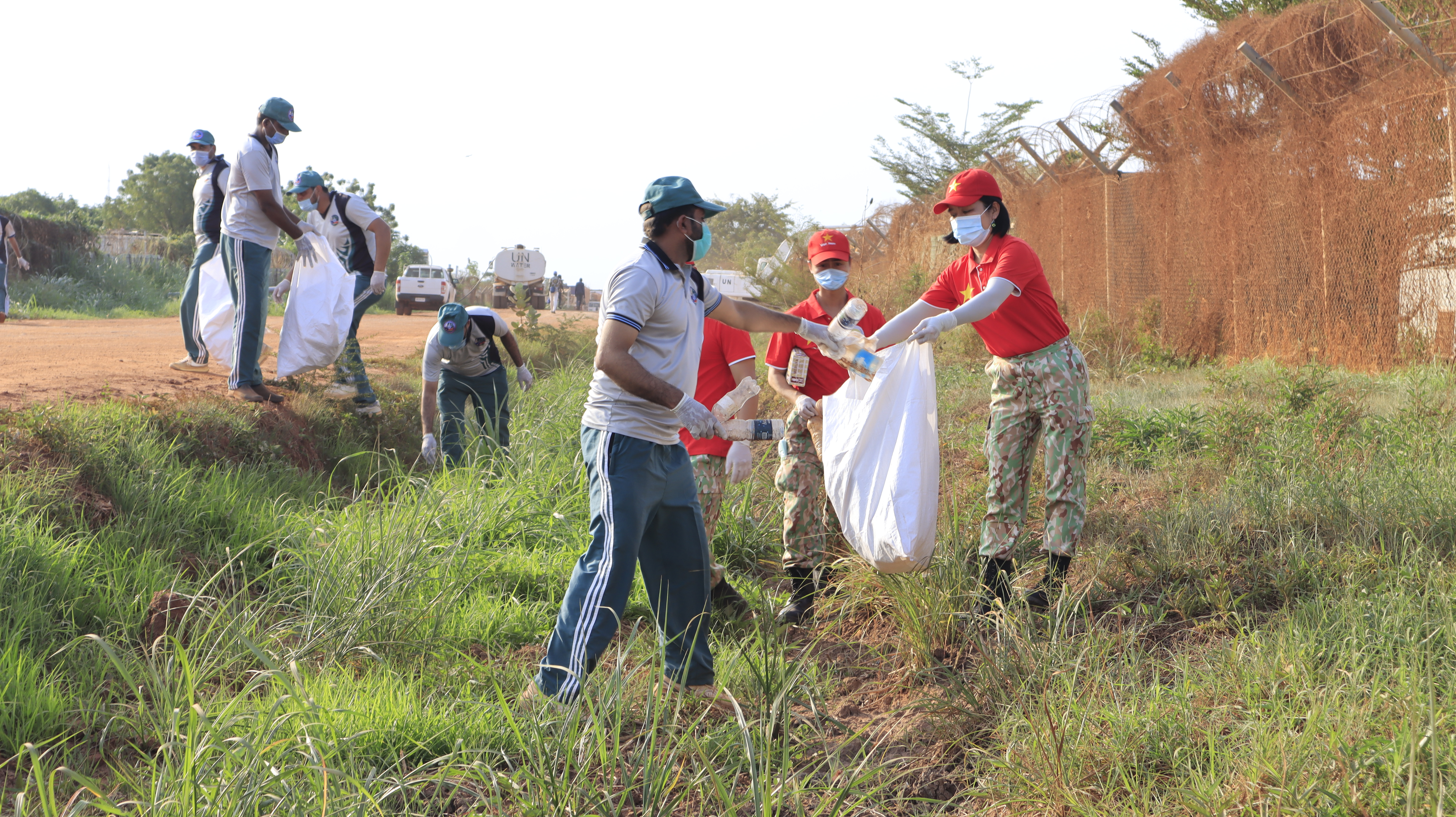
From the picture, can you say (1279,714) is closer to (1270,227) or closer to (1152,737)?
(1152,737)

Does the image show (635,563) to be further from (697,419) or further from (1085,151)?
(1085,151)

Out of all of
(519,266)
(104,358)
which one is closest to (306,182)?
(104,358)

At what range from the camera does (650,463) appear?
2914 millimetres

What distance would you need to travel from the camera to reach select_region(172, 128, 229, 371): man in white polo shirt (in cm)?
673

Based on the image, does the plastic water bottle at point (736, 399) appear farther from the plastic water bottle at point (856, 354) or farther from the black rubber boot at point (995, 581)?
the black rubber boot at point (995, 581)

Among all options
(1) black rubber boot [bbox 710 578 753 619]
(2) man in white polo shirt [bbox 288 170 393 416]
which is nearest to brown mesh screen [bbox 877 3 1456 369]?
(1) black rubber boot [bbox 710 578 753 619]

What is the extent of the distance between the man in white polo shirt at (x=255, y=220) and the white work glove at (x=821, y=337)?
356 centimetres

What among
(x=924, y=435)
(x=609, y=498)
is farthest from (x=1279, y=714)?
(x=609, y=498)

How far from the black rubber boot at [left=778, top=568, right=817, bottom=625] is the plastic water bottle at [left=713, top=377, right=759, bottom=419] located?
81 centimetres

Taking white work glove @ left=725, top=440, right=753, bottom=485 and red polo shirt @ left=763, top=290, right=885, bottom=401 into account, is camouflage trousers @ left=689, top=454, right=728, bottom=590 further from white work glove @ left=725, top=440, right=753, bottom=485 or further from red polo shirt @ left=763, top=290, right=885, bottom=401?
red polo shirt @ left=763, top=290, right=885, bottom=401

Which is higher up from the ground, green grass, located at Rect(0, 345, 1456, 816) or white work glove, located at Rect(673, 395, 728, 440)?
white work glove, located at Rect(673, 395, 728, 440)

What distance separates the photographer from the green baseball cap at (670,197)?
9.64 ft

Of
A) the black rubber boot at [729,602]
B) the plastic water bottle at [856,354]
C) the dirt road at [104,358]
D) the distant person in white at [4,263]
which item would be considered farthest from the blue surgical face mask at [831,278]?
the distant person in white at [4,263]

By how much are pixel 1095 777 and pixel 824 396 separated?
204 centimetres
